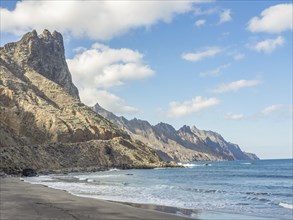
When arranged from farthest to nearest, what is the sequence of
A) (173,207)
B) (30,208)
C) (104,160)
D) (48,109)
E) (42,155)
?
(48,109) < (104,160) < (42,155) < (173,207) < (30,208)

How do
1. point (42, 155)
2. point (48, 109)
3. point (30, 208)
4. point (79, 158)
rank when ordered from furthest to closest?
point (48, 109) < point (79, 158) < point (42, 155) < point (30, 208)

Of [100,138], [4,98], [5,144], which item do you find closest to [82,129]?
[100,138]

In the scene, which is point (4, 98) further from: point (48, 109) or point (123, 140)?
point (123, 140)

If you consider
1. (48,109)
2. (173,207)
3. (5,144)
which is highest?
(48,109)

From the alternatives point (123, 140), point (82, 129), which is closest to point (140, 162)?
point (123, 140)

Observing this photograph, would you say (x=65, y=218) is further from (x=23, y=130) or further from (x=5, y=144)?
(x=23, y=130)

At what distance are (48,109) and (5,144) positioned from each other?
53.2 m

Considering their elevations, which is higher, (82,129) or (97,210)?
(82,129)

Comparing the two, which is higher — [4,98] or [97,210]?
[4,98]

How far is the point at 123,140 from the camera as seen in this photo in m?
180

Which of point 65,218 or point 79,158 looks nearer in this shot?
point 65,218

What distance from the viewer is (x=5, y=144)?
401ft

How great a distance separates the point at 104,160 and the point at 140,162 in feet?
59.1

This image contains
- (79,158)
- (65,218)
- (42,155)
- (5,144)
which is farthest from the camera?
(79,158)
